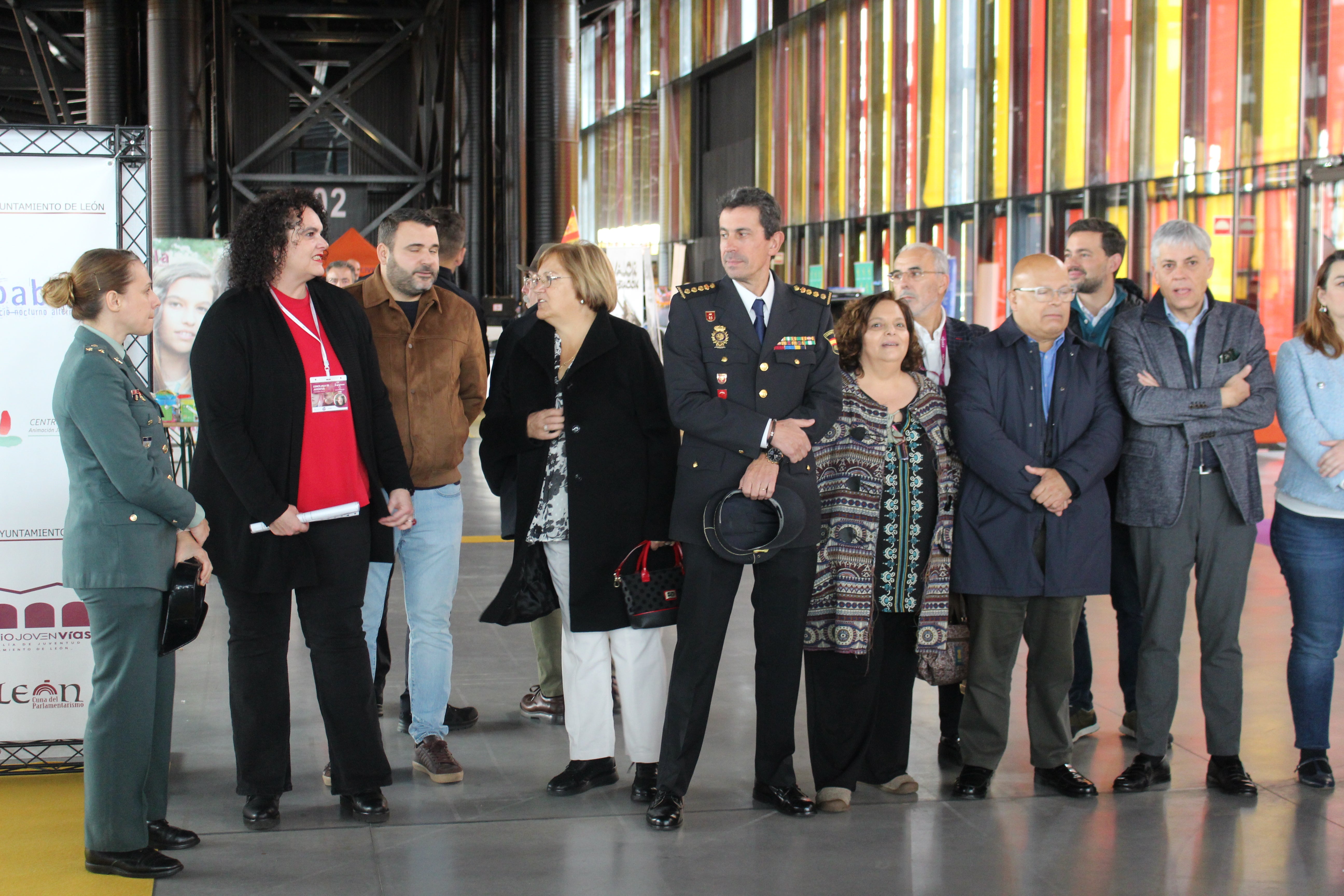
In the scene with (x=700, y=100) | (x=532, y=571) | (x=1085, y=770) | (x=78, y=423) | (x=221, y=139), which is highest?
(x=700, y=100)

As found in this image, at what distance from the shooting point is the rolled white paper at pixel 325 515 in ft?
10.8

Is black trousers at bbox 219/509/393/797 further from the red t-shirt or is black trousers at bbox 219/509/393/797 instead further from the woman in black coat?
the woman in black coat

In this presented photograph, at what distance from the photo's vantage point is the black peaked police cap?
339 cm

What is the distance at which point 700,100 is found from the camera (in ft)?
86.0

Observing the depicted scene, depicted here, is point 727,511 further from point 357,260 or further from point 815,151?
point 815,151

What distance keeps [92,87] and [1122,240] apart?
14954mm

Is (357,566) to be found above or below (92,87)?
below

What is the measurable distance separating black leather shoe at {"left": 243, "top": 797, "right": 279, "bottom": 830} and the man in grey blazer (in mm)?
2487

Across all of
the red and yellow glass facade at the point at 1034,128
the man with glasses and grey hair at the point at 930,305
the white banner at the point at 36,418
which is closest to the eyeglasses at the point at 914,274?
the man with glasses and grey hair at the point at 930,305

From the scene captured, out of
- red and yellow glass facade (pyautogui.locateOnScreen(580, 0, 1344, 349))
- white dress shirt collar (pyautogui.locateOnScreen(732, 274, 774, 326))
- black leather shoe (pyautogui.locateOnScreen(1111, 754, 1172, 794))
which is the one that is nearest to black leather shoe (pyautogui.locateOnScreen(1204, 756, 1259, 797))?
black leather shoe (pyautogui.locateOnScreen(1111, 754, 1172, 794))

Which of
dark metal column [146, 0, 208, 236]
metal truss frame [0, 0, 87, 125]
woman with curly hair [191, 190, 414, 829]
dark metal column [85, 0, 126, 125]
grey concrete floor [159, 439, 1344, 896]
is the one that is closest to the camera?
grey concrete floor [159, 439, 1344, 896]

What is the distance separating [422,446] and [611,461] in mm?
699

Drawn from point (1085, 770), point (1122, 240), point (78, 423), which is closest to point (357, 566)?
point (78, 423)

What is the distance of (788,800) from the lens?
11.9ft
